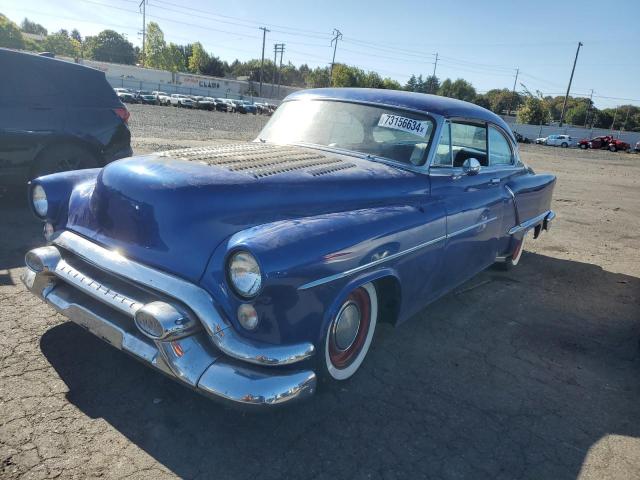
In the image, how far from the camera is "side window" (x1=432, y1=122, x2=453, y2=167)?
142 inches

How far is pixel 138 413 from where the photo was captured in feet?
7.89

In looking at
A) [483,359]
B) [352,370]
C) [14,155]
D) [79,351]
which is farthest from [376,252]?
[14,155]

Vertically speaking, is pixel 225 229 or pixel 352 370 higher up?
pixel 225 229

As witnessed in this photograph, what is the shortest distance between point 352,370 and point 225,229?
1137 millimetres

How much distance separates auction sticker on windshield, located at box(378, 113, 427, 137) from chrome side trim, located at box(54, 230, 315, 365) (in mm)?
1980

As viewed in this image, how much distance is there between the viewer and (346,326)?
8.84ft

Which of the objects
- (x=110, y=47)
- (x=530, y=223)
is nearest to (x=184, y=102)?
(x=530, y=223)

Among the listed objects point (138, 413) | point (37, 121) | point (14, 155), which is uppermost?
point (37, 121)

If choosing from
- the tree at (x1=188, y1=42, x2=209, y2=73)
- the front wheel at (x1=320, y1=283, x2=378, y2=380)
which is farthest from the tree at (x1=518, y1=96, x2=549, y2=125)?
the front wheel at (x1=320, y1=283, x2=378, y2=380)

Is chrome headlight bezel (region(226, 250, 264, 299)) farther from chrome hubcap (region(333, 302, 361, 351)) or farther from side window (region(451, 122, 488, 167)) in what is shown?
side window (region(451, 122, 488, 167))

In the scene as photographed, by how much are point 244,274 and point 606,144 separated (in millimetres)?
51108

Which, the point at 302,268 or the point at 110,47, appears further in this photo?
the point at 110,47

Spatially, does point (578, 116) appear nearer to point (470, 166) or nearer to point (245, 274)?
point (470, 166)

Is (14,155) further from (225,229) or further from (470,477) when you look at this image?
(470,477)
